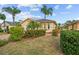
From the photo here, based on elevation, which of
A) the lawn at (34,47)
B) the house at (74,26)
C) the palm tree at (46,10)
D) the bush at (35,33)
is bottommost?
the lawn at (34,47)

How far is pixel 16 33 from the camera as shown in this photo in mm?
2709

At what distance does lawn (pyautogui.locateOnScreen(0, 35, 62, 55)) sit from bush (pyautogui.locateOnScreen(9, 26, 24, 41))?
0.19 ft

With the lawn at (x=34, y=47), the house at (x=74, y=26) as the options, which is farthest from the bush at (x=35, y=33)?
the house at (x=74, y=26)

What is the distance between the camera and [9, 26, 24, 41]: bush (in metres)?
2.71

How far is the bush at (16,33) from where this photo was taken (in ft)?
8.89

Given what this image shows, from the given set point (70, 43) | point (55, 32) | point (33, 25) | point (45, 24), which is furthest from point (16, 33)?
point (70, 43)

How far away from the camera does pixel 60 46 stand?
2.69 metres

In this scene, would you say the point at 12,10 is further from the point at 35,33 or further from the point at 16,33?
the point at 35,33

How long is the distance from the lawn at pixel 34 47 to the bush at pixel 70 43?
84 mm

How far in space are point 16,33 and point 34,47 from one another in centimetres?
30

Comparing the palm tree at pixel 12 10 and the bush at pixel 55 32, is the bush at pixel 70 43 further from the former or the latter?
the palm tree at pixel 12 10

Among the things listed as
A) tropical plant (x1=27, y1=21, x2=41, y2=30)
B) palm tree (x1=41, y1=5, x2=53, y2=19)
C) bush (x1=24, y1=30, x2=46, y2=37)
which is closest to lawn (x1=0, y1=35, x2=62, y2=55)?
Answer: bush (x1=24, y1=30, x2=46, y2=37)

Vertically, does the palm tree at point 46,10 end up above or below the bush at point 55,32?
above

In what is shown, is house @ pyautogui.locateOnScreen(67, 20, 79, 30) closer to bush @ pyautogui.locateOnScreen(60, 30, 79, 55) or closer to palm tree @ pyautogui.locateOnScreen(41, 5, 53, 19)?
bush @ pyautogui.locateOnScreen(60, 30, 79, 55)
